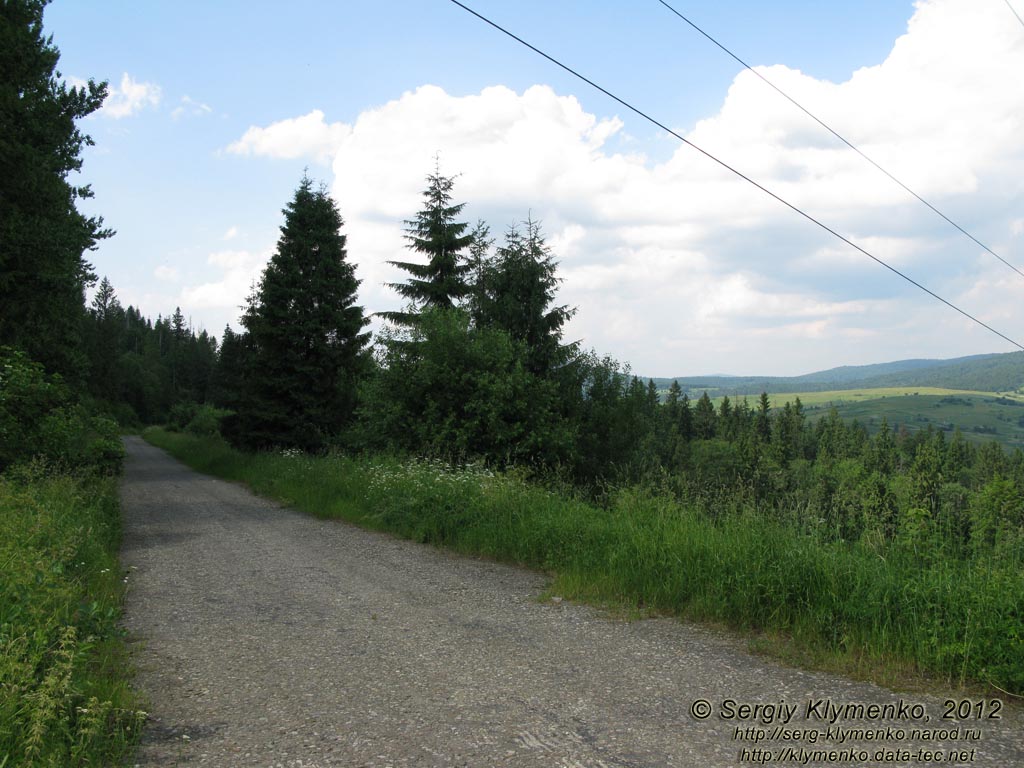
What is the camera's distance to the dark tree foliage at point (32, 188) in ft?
43.9

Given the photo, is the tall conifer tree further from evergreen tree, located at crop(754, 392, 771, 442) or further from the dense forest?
evergreen tree, located at crop(754, 392, 771, 442)

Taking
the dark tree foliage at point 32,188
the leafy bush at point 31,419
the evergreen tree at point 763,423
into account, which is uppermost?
the dark tree foliage at point 32,188

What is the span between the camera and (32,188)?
46.8 feet

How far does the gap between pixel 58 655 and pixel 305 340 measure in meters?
22.1

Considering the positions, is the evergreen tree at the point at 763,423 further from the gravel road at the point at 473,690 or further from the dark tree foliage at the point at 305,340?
the gravel road at the point at 473,690

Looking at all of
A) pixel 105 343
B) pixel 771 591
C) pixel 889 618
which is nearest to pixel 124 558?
pixel 771 591

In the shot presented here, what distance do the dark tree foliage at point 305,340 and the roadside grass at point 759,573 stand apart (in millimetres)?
15524

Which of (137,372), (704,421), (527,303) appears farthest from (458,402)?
(704,421)

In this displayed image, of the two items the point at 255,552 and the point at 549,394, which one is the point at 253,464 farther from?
the point at 255,552

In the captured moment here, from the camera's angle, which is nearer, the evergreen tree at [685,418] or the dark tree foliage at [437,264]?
the dark tree foliage at [437,264]

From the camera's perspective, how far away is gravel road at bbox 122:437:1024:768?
3.60 metres

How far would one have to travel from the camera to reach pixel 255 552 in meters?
9.62

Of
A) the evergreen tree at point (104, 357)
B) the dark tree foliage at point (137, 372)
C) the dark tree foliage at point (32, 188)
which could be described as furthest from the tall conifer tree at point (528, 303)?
the evergreen tree at point (104, 357)

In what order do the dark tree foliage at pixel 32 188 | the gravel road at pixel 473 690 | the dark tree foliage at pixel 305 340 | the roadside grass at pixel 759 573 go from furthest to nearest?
the dark tree foliage at pixel 305 340
the dark tree foliage at pixel 32 188
the roadside grass at pixel 759 573
the gravel road at pixel 473 690
